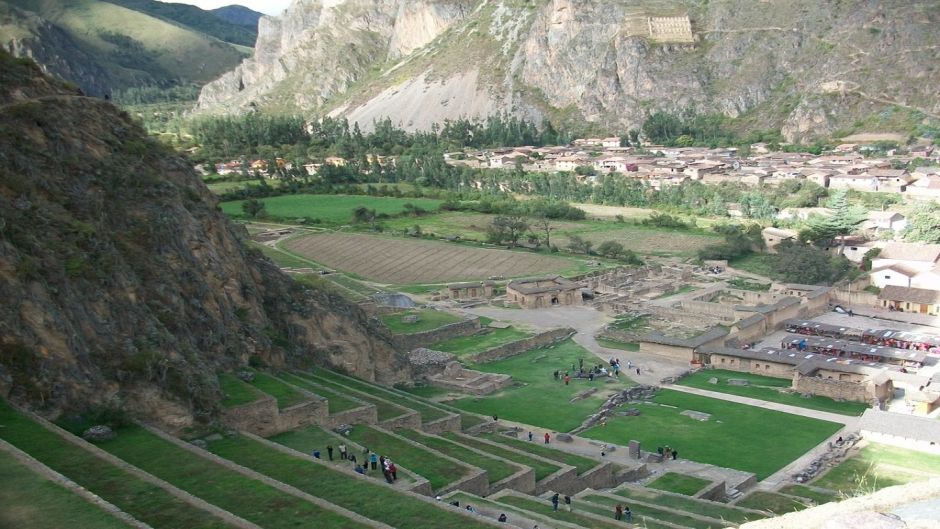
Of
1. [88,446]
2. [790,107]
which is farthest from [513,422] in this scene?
[790,107]

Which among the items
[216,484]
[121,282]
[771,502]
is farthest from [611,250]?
[216,484]

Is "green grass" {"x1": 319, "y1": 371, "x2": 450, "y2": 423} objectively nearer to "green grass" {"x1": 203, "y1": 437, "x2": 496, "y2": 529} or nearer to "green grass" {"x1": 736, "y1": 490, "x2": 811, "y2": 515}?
"green grass" {"x1": 203, "y1": 437, "x2": 496, "y2": 529}

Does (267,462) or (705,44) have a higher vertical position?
(705,44)

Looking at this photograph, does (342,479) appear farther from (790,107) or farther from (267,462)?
(790,107)

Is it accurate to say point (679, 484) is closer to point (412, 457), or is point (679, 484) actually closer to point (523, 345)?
point (412, 457)

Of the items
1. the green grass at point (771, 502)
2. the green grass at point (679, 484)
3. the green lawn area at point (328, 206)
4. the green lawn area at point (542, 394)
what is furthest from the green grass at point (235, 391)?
the green lawn area at point (328, 206)
